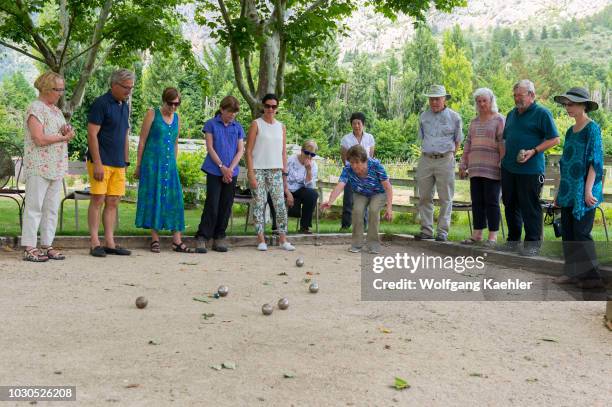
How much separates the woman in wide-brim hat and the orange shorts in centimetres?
444

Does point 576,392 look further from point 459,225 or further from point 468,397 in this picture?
point 459,225

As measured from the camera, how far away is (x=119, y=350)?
13.9 feet

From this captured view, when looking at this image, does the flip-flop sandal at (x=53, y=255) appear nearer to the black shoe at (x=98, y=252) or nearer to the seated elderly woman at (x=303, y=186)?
the black shoe at (x=98, y=252)

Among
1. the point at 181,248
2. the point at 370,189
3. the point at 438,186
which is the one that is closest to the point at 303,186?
the point at 370,189

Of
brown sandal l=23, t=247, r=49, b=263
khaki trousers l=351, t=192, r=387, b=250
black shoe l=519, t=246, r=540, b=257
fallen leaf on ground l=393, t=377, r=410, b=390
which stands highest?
khaki trousers l=351, t=192, r=387, b=250

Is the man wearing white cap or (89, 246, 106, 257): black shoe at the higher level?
the man wearing white cap

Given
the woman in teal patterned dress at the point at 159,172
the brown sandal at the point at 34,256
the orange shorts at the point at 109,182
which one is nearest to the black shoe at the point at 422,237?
the woman in teal patterned dress at the point at 159,172

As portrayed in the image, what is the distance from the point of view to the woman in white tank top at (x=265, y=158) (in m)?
8.91

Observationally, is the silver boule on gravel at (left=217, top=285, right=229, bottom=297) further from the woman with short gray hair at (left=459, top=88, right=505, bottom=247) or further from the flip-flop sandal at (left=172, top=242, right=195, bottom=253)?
Answer: the woman with short gray hair at (left=459, top=88, right=505, bottom=247)

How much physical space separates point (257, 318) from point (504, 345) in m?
1.64

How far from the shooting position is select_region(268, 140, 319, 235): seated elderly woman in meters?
10.9

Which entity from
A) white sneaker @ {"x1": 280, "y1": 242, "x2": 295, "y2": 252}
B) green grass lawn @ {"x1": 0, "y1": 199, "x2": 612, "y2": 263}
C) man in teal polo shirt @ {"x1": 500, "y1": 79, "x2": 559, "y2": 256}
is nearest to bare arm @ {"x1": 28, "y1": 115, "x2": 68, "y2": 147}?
green grass lawn @ {"x1": 0, "y1": 199, "x2": 612, "y2": 263}

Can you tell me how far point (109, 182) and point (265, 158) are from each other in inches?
70.8

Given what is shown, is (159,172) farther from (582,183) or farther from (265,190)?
(582,183)
